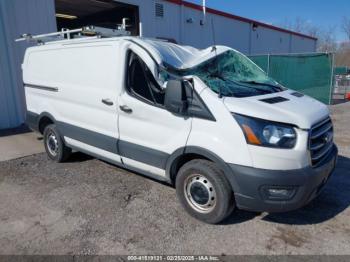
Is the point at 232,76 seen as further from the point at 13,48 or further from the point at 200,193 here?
the point at 13,48

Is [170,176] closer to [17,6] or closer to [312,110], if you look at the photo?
[312,110]

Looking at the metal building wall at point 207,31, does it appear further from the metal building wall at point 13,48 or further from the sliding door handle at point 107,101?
the sliding door handle at point 107,101

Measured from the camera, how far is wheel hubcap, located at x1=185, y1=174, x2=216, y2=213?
3373mm

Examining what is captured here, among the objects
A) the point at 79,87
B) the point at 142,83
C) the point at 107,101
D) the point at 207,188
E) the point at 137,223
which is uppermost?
the point at 142,83

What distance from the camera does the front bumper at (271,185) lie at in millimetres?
2945

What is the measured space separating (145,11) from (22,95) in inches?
245

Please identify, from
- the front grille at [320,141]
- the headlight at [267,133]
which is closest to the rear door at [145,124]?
the headlight at [267,133]

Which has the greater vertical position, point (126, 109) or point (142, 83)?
point (142, 83)

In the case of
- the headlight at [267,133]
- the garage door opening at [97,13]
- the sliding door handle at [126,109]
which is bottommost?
the headlight at [267,133]

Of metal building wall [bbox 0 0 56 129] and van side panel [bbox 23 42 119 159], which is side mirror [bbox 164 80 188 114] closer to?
van side panel [bbox 23 42 119 159]

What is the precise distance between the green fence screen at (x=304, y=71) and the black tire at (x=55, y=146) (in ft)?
30.8

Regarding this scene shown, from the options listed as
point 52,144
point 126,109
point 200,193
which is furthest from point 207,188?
point 52,144

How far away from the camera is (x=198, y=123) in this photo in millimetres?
3289

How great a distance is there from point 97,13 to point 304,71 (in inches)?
433
